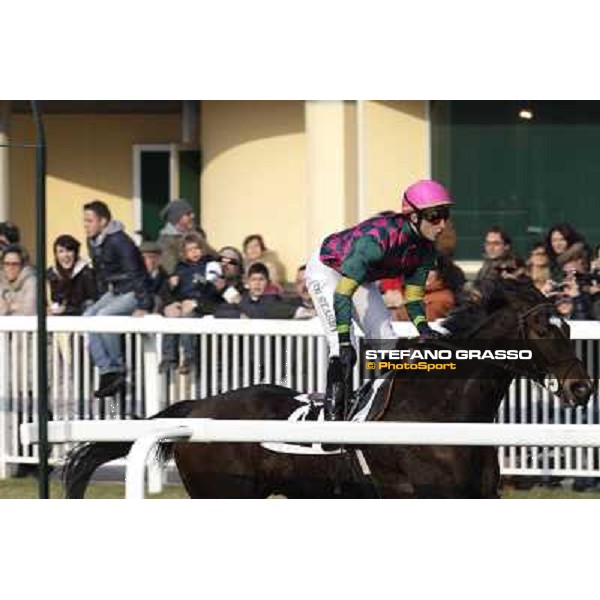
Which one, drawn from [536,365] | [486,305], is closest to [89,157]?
[486,305]

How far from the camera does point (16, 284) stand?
33.8ft

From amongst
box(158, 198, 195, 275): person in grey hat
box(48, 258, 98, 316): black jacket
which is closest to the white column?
box(158, 198, 195, 275): person in grey hat

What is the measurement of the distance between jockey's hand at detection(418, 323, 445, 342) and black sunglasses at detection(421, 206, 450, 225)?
0.39 meters

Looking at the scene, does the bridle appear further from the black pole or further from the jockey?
the black pole

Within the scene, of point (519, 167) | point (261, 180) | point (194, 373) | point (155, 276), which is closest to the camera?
point (194, 373)

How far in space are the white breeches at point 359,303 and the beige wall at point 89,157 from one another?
5985 mm

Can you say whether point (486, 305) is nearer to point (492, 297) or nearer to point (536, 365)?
point (492, 297)

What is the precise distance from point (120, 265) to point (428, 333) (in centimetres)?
296

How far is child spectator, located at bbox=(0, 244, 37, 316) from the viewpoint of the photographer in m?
10.2
